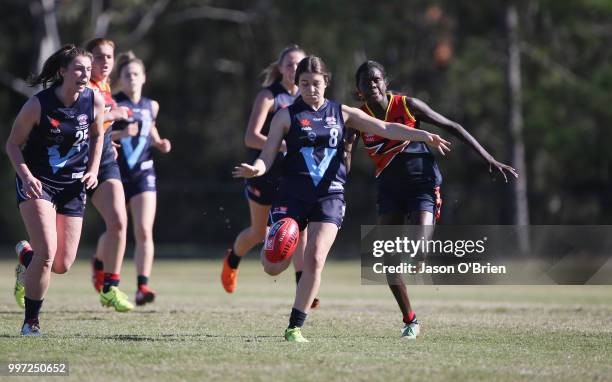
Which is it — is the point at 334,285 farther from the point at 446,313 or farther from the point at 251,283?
the point at 446,313

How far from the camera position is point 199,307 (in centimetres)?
1123

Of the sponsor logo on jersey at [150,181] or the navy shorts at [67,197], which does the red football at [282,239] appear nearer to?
the navy shorts at [67,197]

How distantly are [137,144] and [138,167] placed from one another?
0.88 ft

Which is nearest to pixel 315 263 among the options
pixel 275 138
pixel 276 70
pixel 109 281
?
pixel 275 138

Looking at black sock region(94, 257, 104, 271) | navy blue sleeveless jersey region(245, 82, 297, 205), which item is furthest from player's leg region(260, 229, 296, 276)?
→ black sock region(94, 257, 104, 271)

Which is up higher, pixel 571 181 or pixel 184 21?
pixel 184 21

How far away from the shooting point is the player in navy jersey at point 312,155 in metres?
7.94

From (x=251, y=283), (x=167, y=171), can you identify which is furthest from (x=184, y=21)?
(x=251, y=283)

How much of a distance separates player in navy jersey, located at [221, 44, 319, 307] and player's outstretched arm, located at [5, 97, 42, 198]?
2.73 m

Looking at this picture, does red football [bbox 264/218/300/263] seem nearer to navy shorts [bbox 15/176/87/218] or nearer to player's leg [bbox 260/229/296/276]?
player's leg [bbox 260/229/296/276]

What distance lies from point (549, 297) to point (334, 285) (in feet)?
11.8

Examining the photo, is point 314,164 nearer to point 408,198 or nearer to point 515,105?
point 408,198

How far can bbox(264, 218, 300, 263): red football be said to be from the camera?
777 cm

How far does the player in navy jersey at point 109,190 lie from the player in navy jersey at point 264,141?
4.27 feet
